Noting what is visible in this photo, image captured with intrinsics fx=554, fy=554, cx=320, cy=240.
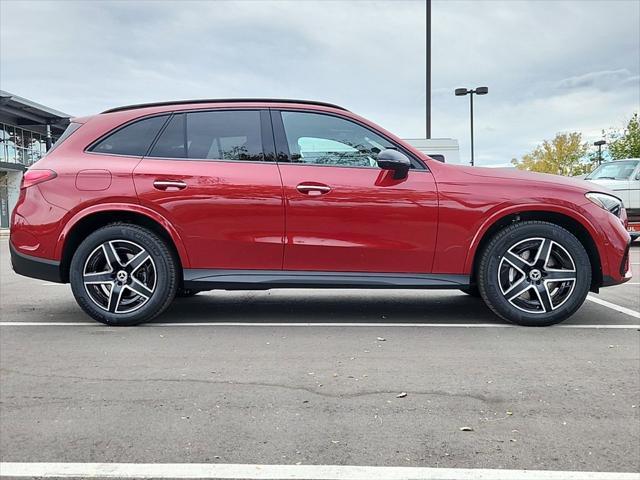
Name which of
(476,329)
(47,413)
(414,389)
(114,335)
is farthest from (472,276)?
(47,413)

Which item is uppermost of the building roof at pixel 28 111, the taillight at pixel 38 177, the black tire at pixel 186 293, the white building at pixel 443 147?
the building roof at pixel 28 111

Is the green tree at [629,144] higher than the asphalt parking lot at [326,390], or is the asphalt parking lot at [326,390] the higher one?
the green tree at [629,144]

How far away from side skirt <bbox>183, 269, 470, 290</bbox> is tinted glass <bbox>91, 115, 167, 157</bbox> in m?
1.14

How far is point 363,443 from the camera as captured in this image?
7.82 ft

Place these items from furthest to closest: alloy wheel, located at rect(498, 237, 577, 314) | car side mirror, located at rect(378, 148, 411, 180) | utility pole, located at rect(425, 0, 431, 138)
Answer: utility pole, located at rect(425, 0, 431, 138) → alloy wheel, located at rect(498, 237, 577, 314) → car side mirror, located at rect(378, 148, 411, 180)

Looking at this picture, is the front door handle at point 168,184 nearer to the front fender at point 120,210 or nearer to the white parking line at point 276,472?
the front fender at point 120,210

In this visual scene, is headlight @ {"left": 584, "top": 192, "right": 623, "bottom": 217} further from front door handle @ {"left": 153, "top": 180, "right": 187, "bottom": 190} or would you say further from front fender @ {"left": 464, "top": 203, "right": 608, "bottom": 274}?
front door handle @ {"left": 153, "top": 180, "right": 187, "bottom": 190}

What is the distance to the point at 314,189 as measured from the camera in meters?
4.38

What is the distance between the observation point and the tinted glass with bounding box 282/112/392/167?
14.8 ft

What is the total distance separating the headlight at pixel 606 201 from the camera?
4.43 meters

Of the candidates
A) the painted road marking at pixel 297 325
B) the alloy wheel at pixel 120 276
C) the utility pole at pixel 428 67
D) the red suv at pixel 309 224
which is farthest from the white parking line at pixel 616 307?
the utility pole at pixel 428 67

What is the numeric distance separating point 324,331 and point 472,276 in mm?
1300

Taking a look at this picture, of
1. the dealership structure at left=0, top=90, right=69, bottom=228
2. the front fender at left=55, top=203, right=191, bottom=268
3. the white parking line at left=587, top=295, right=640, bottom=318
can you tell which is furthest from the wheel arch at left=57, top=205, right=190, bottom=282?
the dealership structure at left=0, top=90, right=69, bottom=228

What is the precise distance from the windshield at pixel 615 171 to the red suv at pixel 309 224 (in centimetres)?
925
